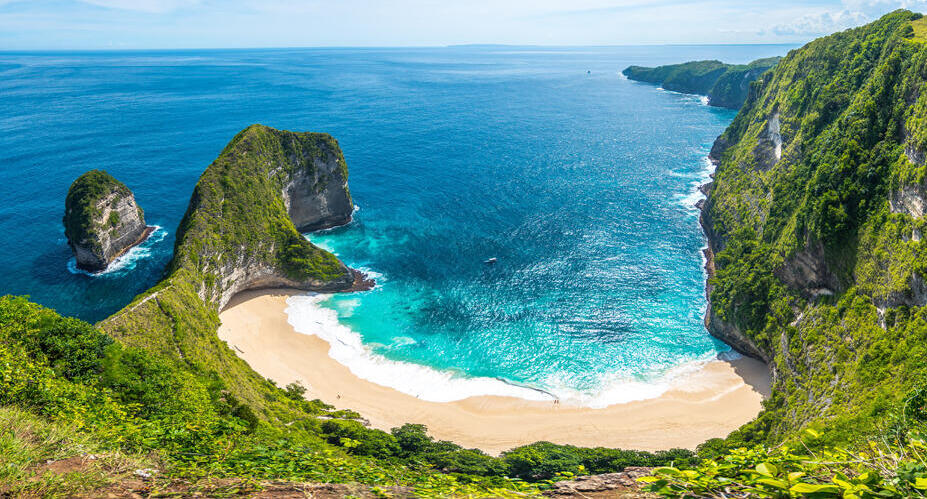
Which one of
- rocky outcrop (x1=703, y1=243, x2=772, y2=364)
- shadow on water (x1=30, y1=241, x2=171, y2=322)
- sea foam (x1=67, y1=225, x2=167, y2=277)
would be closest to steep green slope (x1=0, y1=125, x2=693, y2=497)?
shadow on water (x1=30, y1=241, x2=171, y2=322)

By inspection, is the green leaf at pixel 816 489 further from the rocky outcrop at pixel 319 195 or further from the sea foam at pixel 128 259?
the sea foam at pixel 128 259

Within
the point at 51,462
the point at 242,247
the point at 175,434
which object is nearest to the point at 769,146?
the point at 242,247

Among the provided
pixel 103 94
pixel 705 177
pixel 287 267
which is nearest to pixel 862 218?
pixel 287 267

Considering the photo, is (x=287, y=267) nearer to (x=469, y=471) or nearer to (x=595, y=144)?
(x=469, y=471)

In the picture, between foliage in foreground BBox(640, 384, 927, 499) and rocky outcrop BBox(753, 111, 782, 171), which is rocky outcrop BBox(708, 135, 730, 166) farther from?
foliage in foreground BBox(640, 384, 927, 499)

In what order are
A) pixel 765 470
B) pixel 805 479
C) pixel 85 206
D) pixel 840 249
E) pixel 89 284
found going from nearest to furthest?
1. pixel 765 470
2. pixel 805 479
3. pixel 840 249
4. pixel 89 284
5. pixel 85 206

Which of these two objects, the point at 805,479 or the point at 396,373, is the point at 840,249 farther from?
the point at 396,373

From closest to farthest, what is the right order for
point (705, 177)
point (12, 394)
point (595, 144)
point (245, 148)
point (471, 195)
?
point (12, 394)
point (245, 148)
point (471, 195)
point (705, 177)
point (595, 144)
